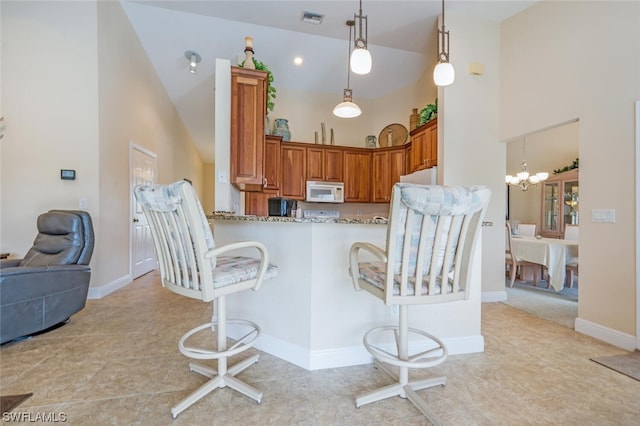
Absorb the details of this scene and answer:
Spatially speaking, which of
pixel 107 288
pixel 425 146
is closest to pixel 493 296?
pixel 425 146

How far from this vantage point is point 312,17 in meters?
3.61

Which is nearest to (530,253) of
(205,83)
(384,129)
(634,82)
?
(634,82)

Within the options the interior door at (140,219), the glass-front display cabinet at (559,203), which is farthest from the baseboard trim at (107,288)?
the glass-front display cabinet at (559,203)

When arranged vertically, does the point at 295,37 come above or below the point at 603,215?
above

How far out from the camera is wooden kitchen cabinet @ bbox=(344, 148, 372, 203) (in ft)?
16.9

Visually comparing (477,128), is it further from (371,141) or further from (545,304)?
(545,304)

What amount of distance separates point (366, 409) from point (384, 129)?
481 centimetres

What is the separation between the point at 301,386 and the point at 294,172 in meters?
3.73

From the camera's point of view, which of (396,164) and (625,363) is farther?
(396,164)

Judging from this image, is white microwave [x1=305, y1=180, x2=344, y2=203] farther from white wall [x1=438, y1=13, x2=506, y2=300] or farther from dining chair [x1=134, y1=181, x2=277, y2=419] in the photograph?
dining chair [x1=134, y1=181, x2=277, y2=419]

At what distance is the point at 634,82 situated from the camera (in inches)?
88.2

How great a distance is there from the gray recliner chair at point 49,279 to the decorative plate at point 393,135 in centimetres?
460

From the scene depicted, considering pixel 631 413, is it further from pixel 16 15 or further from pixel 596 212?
pixel 16 15

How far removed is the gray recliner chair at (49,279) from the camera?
2.07m
